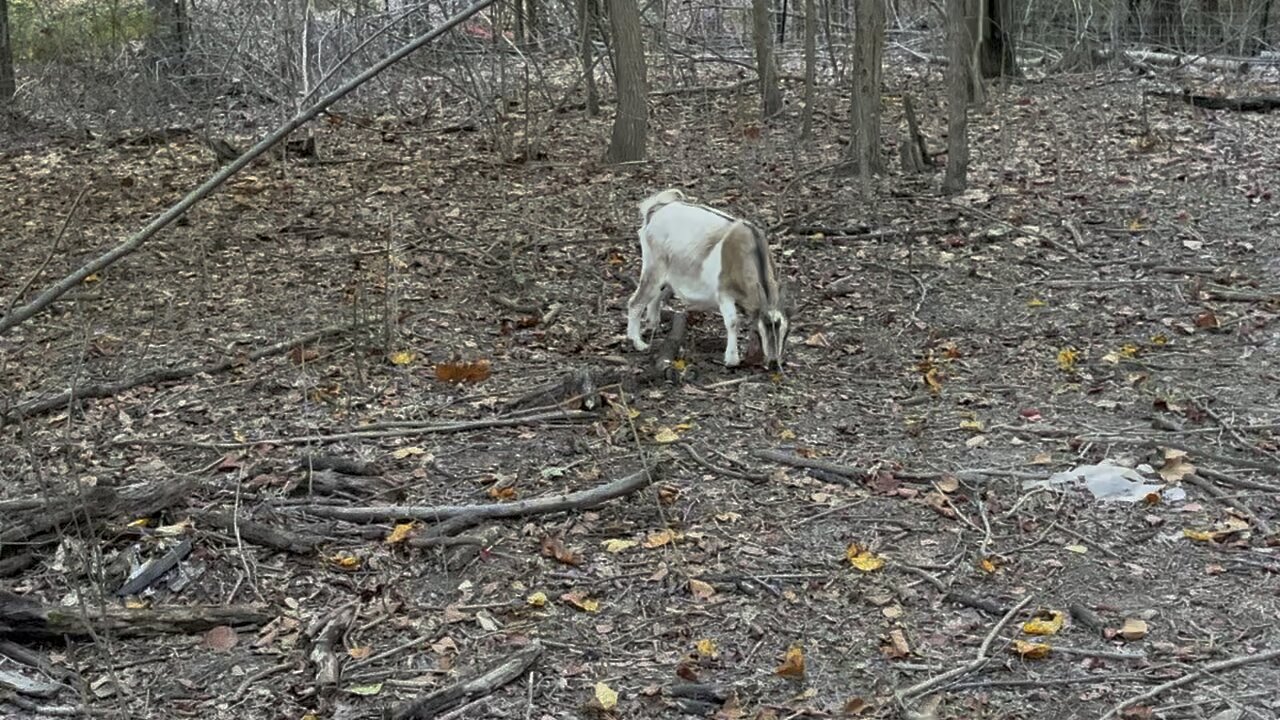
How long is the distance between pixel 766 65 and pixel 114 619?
33.1 ft

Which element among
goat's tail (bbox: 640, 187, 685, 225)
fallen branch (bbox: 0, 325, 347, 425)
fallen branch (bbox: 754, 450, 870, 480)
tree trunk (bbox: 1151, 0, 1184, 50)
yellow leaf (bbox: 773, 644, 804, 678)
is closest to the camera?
yellow leaf (bbox: 773, 644, 804, 678)

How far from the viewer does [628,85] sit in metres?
11.4

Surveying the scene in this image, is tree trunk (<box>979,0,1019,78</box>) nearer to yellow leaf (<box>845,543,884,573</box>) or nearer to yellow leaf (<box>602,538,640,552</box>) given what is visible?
yellow leaf (<box>845,543,884,573</box>)

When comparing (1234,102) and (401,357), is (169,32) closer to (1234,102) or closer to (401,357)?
(401,357)

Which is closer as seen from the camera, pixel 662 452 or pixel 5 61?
pixel 662 452

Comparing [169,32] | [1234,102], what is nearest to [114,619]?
[169,32]

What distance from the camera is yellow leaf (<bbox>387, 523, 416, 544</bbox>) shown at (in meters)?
5.20

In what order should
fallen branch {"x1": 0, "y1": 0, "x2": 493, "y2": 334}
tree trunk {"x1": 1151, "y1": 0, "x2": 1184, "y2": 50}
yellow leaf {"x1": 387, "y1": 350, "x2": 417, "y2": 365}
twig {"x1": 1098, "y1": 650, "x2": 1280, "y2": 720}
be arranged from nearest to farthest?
fallen branch {"x1": 0, "y1": 0, "x2": 493, "y2": 334}
twig {"x1": 1098, "y1": 650, "x2": 1280, "y2": 720}
yellow leaf {"x1": 387, "y1": 350, "x2": 417, "y2": 365}
tree trunk {"x1": 1151, "y1": 0, "x2": 1184, "y2": 50}

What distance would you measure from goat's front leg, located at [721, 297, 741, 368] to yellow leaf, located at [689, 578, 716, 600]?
2.41 metres

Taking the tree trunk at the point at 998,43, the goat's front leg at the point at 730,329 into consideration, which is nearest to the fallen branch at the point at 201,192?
the goat's front leg at the point at 730,329

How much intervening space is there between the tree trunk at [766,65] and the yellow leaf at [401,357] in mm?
6920

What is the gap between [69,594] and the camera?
15.9 feet

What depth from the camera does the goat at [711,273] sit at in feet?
22.9

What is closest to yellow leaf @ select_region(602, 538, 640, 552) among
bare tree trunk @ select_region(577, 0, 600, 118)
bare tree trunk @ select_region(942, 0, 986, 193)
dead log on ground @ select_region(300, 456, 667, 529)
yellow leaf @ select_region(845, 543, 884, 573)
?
dead log on ground @ select_region(300, 456, 667, 529)
